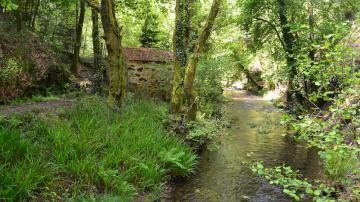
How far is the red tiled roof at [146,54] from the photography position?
18266 mm

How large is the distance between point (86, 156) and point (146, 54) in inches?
524

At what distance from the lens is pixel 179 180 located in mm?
7758

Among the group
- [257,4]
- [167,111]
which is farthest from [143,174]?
[257,4]

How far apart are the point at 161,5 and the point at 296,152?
12.3 metres

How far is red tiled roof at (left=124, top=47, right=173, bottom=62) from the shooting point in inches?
719

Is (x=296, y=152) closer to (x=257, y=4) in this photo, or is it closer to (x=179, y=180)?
(x=179, y=180)

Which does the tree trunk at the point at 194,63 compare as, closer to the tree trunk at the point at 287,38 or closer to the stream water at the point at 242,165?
the stream water at the point at 242,165

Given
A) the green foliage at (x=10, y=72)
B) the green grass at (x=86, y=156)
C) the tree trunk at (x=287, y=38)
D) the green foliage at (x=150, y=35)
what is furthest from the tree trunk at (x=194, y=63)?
the green foliage at (x=150, y=35)

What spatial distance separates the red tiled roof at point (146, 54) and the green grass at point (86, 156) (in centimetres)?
957

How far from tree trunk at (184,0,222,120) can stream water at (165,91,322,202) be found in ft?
5.26

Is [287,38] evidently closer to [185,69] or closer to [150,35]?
[185,69]

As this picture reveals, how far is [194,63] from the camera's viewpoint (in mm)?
10281

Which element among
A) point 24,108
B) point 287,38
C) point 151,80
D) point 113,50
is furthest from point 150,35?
point 24,108

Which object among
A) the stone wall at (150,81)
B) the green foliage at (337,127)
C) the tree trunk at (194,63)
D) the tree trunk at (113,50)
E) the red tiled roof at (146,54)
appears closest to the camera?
the green foliage at (337,127)
